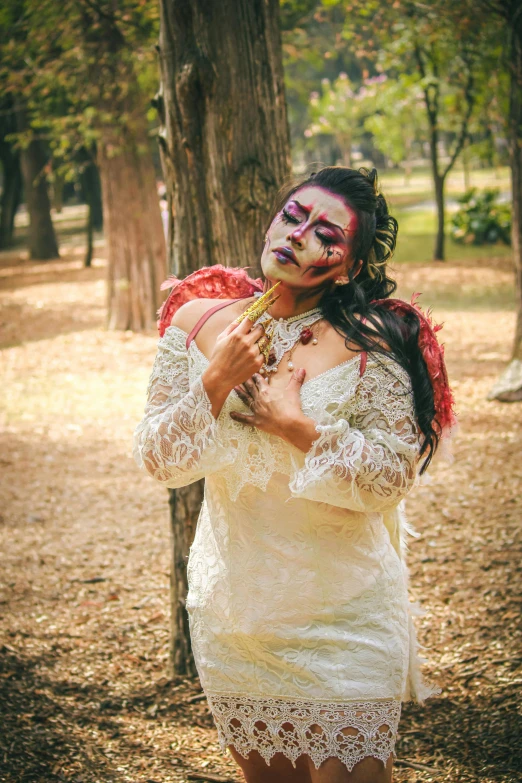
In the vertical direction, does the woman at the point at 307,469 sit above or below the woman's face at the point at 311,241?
below

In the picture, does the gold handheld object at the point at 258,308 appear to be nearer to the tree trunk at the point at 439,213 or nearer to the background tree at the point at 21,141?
the background tree at the point at 21,141

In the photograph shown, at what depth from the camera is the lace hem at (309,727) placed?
6.68 ft

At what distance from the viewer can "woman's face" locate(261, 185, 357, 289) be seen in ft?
7.07

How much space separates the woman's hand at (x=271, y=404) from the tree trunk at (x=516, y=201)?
5.96 meters

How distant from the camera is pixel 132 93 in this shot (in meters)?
11.2

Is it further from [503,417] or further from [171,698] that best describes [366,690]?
[503,417]

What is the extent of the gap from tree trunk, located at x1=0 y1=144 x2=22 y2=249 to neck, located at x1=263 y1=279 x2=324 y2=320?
93.1 ft

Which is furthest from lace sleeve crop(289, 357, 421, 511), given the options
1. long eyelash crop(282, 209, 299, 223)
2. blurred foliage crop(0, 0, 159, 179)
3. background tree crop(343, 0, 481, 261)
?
blurred foliage crop(0, 0, 159, 179)

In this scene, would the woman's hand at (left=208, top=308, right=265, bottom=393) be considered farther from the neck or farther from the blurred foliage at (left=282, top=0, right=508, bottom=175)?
the blurred foliage at (left=282, top=0, right=508, bottom=175)

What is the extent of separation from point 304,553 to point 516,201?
639 centimetres

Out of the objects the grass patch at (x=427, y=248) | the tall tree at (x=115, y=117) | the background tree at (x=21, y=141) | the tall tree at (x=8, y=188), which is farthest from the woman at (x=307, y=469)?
the tall tree at (x=8, y=188)

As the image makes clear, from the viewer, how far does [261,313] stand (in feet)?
6.86

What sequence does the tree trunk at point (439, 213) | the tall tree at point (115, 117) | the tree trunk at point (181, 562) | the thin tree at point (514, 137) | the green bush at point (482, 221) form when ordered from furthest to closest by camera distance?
1. the green bush at point (482, 221)
2. the tree trunk at point (439, 213)
3. the tall tree at point (115, 117)
4. the thin tree at point (514, 137)
5. the tree trunk at point (181, 562)

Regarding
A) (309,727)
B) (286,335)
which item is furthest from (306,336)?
(309,727)
